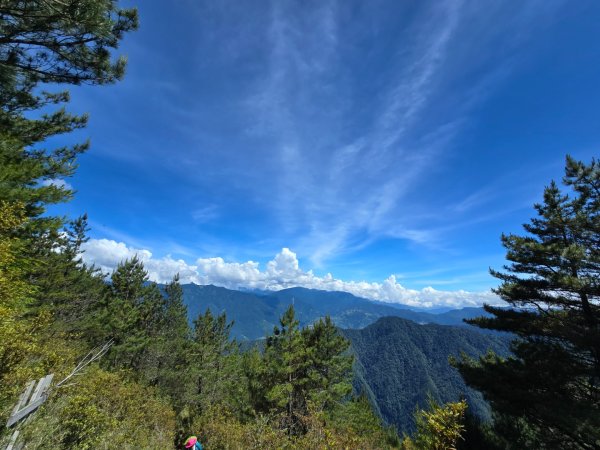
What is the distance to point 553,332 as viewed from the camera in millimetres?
12359

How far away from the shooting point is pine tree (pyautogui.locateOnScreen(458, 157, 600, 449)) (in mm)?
11227

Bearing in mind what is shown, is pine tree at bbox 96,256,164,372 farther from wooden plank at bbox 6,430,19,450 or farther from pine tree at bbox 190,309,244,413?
wooden plank at bbox 6,430,19,450

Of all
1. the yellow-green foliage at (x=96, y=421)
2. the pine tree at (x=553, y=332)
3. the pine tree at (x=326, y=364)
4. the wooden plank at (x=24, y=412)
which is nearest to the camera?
the wooden plank at (x=24, y=412)

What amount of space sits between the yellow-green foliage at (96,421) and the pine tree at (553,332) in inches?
606

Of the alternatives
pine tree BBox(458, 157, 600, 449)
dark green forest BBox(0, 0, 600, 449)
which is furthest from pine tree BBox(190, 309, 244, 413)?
pine tree BBox(458, 157, 600, 449)

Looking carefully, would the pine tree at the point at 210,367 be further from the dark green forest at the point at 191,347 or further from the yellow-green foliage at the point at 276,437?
the yellow-green foliage at the point at 276,437

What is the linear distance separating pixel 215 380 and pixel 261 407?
9009 millimetres

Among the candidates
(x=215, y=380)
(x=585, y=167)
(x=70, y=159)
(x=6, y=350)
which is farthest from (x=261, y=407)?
(x=585, y=167)

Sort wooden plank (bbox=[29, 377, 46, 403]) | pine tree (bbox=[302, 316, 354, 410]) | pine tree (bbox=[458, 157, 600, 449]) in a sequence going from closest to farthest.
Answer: wooden plank (bbox=[29, 377, 46, 403]) < pine tree (bbox=[458, 157, 600, 449]) < pine tree (bbox=[302, 316, 354, 410])

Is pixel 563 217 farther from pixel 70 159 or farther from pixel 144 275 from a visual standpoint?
pixel 144 275

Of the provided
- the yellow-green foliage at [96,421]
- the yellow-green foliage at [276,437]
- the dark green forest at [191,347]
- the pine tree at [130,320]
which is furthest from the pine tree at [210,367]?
the yellow-green foliage at [96,421]

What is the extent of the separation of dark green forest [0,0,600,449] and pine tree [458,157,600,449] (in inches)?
2.5

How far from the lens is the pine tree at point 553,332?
36.8 ft

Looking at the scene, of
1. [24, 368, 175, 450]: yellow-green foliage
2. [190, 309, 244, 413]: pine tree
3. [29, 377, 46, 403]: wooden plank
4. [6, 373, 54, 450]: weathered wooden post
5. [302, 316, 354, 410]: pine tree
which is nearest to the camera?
[6, 373, 54, 450]: weathered wooden post
